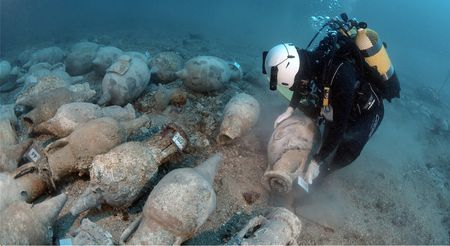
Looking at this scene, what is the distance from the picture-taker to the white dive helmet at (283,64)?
419 centimetres

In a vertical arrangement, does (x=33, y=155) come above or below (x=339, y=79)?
below

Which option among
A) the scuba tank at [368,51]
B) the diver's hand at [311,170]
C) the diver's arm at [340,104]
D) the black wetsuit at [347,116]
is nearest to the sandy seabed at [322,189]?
the diver's hand at [311,170]

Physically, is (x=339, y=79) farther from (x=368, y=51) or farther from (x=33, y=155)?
(x=33, y=155)

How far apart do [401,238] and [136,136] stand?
12.1 ft

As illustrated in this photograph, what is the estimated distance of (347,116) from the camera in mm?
3996

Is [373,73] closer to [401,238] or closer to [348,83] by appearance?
[348,83]

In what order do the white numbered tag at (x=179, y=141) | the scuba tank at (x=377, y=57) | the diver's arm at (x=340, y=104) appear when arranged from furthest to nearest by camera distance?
1. the scuba tank at (x=377, y=57)
2. the diver's arm at (x=340, y=104)
3. the white numbered tag at (x=179, y=141)

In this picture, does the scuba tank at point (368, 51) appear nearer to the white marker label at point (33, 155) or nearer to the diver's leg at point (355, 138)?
the diver's leg at point (355, 138)

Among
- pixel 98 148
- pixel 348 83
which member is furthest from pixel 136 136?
pixel 348 83

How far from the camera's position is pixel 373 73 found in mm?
4297

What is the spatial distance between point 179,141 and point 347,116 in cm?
205

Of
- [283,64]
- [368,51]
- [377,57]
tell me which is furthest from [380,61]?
[283,64]

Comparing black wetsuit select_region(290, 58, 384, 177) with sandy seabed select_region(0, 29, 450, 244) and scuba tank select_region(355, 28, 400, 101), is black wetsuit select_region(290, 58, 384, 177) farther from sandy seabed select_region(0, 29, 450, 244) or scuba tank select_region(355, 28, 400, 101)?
sandy seabed select_region(0, 29, 450, 244)

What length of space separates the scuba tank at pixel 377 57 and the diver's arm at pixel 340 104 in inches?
17.7
